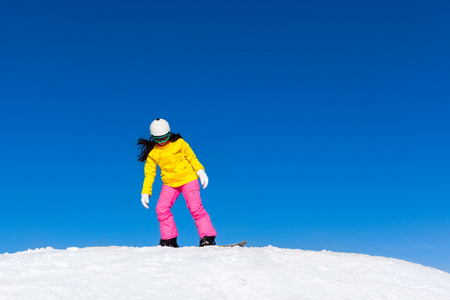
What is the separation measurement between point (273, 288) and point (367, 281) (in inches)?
53.4

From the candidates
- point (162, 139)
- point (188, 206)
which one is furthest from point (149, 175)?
point (188, 206)

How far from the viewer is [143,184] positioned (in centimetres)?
778

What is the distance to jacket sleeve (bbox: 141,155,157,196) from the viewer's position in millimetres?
7738

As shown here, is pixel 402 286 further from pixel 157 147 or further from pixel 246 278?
pixel 157 147

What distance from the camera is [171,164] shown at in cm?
Result: 760

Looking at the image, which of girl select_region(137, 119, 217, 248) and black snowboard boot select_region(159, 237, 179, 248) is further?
girl select_region(137, 119, 217, 248)

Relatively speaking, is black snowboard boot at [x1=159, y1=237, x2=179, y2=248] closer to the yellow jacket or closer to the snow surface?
the yellow jacket

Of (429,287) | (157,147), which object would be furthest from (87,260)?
(429,287)

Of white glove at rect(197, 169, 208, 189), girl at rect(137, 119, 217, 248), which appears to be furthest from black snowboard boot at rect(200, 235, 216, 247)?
white glove at rect(197, 169, 208, 189)

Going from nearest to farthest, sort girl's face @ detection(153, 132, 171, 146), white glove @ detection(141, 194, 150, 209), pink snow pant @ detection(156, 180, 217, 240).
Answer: pink snow pant @ detection(156, 180, 217, 240)
girl's face @ detection(153, 132, 171, 146)
white glove @ detection(141, 194, 150, 209)

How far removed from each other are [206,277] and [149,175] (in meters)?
3.54

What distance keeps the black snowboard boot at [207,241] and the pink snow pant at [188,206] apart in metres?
0.05

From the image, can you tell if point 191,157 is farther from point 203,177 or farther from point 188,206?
point 188,206

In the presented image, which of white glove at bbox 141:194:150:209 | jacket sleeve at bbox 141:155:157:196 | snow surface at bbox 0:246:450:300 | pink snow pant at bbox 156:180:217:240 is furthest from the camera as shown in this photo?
jacket sleeve at bbox 141:155:157:196
